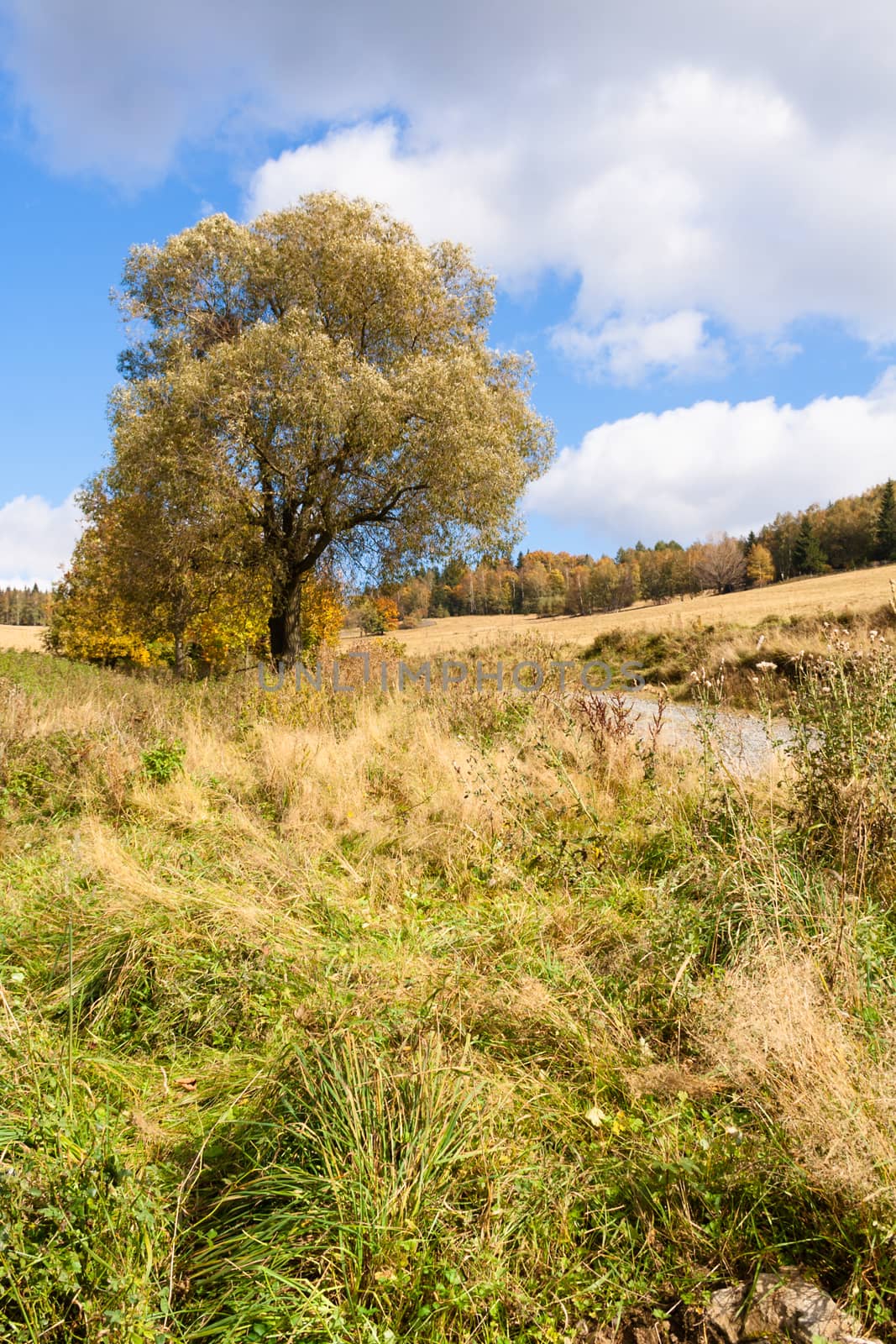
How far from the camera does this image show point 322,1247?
2.07 m

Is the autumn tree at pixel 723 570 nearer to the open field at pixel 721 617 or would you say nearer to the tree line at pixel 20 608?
the open field at pixel 721 617

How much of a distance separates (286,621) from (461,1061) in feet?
51.0

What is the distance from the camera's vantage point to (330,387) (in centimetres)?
1398

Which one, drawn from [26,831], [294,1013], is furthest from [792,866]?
[26,831]

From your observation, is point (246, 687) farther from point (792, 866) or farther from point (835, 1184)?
point (835, 1184)

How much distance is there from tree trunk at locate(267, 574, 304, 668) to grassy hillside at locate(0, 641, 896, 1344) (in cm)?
1176

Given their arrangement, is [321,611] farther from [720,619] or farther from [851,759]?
[851,759]

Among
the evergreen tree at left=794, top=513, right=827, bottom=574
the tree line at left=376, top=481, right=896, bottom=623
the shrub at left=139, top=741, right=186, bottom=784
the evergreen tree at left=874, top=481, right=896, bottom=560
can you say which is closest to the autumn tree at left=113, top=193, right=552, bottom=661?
the shrub at left=139, top=741, right=186, bottom=784

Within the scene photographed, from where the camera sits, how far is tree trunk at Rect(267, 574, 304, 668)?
17.1 m

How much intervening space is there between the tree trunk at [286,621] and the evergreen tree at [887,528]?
6038 centimetres

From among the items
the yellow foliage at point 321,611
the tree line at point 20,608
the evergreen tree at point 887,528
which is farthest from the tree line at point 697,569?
the tree line at point 20,608

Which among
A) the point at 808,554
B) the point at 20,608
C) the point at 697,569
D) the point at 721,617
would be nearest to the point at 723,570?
the point at 697,569

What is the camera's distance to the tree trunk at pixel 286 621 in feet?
56.1

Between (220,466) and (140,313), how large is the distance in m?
5.35
